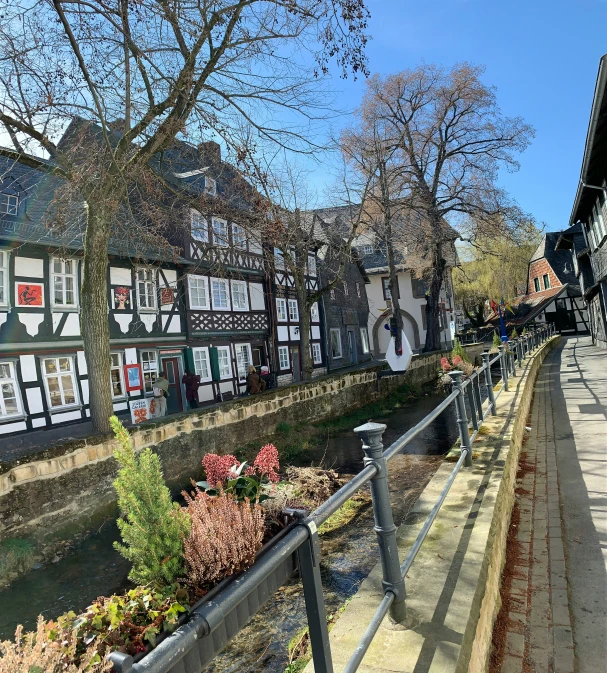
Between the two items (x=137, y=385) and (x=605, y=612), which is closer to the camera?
(x=605, y=612)

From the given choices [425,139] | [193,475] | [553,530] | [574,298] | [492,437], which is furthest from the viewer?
[574,298]

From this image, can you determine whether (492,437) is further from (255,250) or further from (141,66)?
(255,250)

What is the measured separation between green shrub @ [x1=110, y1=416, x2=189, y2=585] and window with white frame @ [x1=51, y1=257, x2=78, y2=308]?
11.8 metres

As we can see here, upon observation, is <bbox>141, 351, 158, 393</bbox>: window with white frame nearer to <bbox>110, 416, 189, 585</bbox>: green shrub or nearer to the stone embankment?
<bbox>110, 416, 189, 585</bbox>: green shrub

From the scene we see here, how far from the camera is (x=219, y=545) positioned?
7.81 feet

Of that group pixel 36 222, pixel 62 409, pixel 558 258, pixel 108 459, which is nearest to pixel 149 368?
pixel 62 409

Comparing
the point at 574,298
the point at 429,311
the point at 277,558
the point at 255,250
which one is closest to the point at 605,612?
the point at 277,558

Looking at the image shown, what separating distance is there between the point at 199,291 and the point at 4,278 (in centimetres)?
677

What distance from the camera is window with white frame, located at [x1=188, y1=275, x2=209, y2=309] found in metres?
17.7

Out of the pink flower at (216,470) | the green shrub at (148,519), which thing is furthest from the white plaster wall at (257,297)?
the green shrub at (148,519)

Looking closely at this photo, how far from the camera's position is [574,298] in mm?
39031

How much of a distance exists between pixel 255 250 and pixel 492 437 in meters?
16.1

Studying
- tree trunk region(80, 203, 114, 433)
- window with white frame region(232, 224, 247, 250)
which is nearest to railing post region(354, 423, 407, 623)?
tree trunk region(80, 203, 114, 433)

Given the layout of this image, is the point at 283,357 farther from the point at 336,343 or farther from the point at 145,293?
the point at 145,293
